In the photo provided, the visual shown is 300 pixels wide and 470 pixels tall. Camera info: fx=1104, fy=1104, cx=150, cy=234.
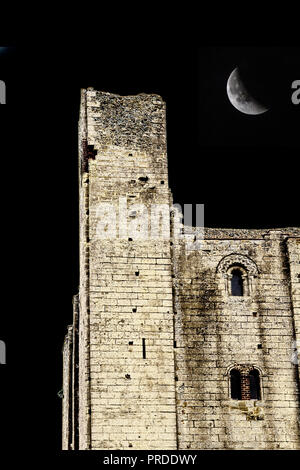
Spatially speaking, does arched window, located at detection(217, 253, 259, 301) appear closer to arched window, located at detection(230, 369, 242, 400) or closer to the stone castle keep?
the stone castle keep

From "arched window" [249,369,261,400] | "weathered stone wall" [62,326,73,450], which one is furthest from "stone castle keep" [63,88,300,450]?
"weathered stone wall" [62,326,73,450]

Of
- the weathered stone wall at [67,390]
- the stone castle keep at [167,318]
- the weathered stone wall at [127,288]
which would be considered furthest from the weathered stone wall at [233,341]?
the weathered stone wall at [67,390]

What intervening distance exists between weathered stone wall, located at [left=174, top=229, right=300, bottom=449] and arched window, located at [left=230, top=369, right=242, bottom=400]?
8.0 inches

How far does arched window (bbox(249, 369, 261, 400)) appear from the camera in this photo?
3175 centimetres

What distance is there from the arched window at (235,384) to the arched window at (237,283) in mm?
2441

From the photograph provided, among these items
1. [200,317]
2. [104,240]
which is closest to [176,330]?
[200,317]

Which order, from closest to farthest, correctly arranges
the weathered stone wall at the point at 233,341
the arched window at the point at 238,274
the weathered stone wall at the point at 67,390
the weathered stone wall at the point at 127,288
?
the weathered stone wall at the point at 127,288 → the weathered stone wall at the point at 233,341 → the arched window at the point at 238,274 → the weathered stone wall at the point at 67,390

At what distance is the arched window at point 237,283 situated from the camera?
32969mm

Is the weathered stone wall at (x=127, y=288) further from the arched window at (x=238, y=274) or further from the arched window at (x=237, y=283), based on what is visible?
the arched window at (x=237, y=283)

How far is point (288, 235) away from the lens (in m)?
33.7

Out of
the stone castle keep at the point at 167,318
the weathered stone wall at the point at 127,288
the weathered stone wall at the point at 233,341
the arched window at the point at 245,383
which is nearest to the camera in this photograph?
the weathered stone wall at the point at 127,288

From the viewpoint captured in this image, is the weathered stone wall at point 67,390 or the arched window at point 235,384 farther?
the weathered stone wall at point 67,390
